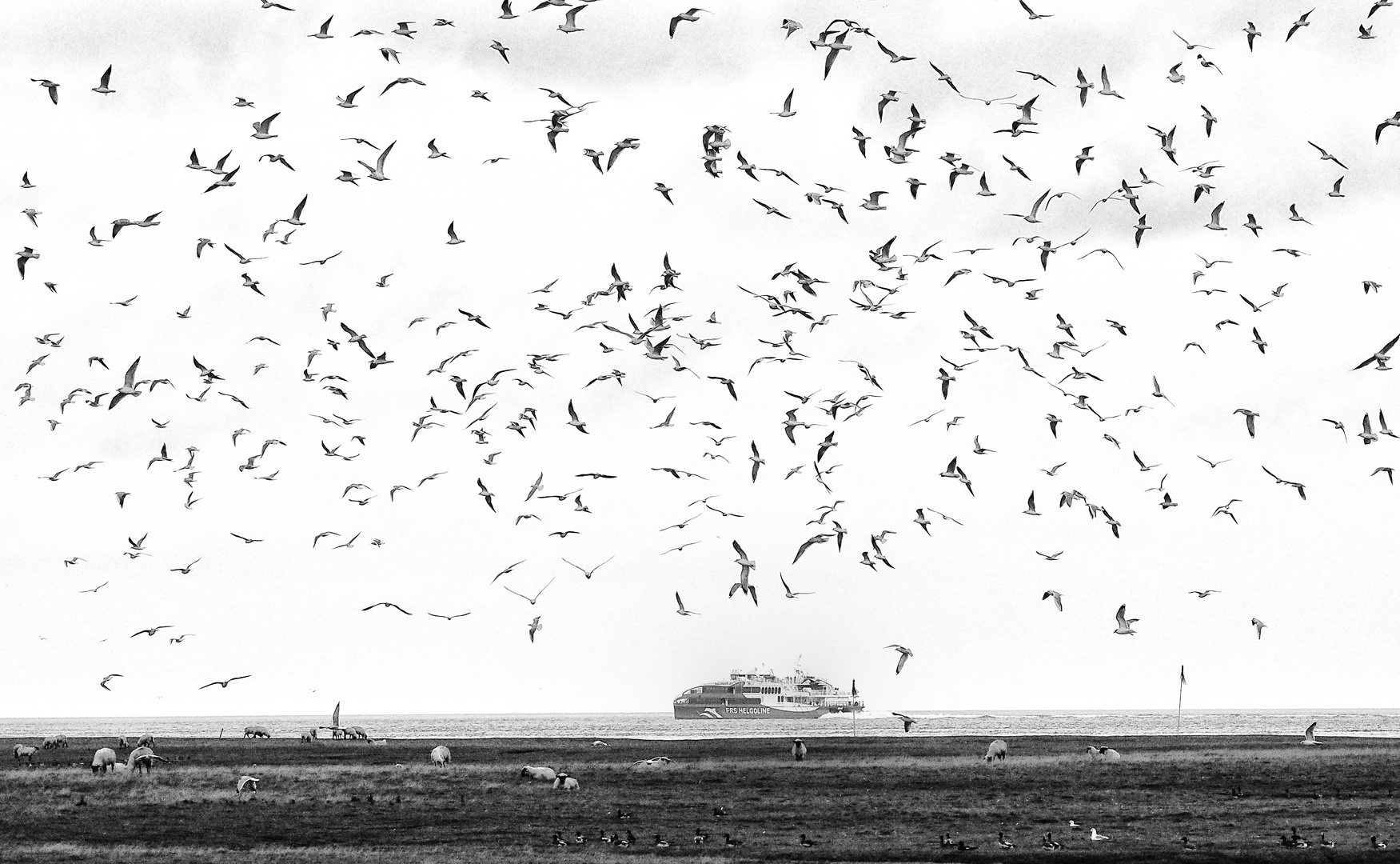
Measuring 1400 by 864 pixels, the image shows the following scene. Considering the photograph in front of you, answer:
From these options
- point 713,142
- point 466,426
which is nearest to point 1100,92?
point 713,142

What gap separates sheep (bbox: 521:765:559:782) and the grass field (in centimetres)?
55

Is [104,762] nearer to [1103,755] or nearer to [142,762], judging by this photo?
[142,762]

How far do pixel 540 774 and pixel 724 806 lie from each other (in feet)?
37.5

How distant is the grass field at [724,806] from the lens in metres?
35.4

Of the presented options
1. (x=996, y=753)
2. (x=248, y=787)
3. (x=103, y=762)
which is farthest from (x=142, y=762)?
(x=996, y=753)

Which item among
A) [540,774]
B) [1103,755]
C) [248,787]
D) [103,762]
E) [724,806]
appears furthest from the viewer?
[1103,755]

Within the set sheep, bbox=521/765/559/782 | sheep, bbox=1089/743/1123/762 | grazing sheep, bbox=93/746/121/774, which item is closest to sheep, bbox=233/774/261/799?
sheep, bbox=521/765/559/782

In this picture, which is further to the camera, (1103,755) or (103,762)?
(1103,755)

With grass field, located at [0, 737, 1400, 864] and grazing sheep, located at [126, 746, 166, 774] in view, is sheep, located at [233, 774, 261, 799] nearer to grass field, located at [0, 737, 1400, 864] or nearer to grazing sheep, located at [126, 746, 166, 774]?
grass field, located at [0, 737, 1400, 864]

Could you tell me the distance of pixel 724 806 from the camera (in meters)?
45.4

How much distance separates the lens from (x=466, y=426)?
54.8 meters

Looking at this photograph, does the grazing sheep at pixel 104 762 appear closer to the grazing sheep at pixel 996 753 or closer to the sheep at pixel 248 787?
the sheep at pixel 248 787

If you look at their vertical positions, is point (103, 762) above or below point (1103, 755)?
above

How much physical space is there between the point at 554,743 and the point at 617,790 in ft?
138
